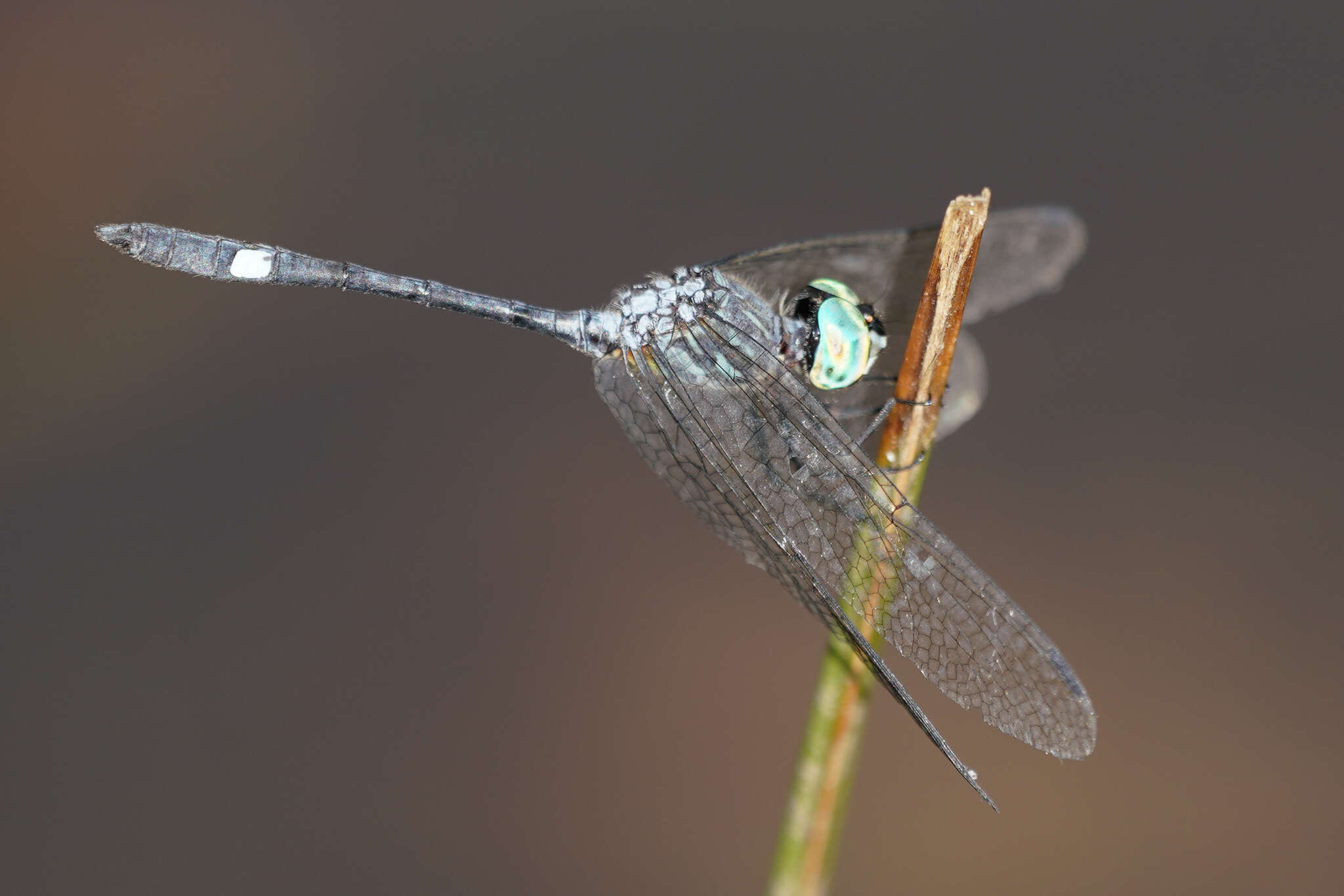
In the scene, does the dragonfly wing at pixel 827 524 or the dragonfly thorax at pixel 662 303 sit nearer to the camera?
the dragonfly wing at pixel 827 524

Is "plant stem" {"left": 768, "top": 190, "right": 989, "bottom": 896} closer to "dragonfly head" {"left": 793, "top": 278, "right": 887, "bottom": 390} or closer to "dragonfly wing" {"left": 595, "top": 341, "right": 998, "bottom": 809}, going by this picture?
"dragonfly wing" {"left": 595, "top": 341, "right": 998, "bottom": 809}

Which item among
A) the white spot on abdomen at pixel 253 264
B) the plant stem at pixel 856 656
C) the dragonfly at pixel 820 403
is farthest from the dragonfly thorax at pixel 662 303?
the white spot on abdomen at pixel 253 264

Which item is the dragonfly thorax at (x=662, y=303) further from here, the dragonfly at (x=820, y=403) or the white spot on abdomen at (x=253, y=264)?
the white spot on abdomen at (x=253, y=264)

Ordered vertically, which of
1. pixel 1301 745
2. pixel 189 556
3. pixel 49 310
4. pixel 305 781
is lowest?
pixel 1301 745

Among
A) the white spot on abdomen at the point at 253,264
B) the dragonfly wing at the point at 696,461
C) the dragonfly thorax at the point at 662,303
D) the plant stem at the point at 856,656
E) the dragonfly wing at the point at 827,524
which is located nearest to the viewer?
the plant stem at the point at 856,656

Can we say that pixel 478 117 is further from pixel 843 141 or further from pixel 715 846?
pixel 715 846

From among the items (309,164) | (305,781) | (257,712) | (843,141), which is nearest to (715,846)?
(305,781)

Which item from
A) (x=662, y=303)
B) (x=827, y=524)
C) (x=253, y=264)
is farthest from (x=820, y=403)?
(x=253, y=264)

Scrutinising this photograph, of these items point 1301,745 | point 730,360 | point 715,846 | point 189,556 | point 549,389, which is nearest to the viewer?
point 730,360
